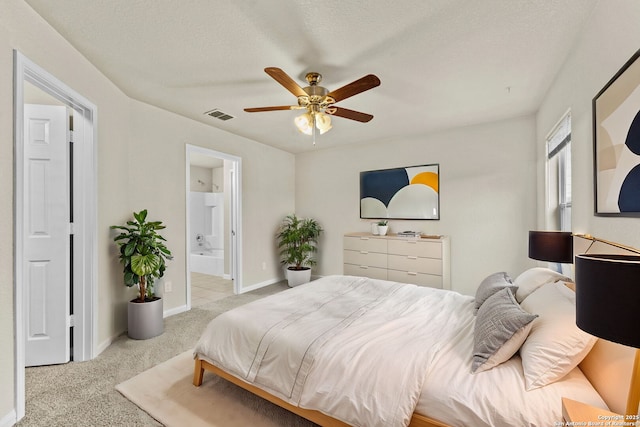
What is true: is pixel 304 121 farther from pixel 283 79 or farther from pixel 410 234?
pixel 410 234

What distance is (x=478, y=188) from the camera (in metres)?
3.96

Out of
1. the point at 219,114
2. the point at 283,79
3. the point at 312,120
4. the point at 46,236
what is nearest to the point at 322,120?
the point at 312,120

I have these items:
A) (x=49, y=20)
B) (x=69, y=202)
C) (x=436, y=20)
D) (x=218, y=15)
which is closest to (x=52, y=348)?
(x=69, y=202)

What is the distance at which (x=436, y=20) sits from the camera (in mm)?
1809

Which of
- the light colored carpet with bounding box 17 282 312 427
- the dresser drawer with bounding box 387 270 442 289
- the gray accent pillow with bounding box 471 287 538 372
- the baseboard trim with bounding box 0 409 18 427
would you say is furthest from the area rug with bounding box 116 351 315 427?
the dresser drawer with bounding box 387 270 442 289

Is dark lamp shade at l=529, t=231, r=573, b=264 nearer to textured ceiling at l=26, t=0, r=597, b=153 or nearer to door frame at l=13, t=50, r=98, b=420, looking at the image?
textured ceiling at l=26, t=0, r=597, b=153

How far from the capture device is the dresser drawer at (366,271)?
4.24 metres

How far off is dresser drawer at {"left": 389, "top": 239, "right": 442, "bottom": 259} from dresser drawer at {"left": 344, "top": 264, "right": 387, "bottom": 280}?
348 mm

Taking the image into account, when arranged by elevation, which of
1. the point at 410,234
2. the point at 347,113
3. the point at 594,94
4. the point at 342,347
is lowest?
the point at 342,347

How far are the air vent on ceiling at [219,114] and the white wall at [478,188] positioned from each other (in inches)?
91.2

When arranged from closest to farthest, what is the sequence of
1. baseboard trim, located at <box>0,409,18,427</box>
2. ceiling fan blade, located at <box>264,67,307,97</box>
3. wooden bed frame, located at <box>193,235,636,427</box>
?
wooden bed frame, located at <box>193,235,636,427</box> → baseboard trim, located at <box>0,409,18,427</box> → ceiling fan blade, located at <box>264,67,307,97</box>

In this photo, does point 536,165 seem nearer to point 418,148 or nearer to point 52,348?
point 418,148

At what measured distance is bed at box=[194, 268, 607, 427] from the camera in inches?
48.7

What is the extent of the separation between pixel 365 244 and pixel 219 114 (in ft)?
9.11
